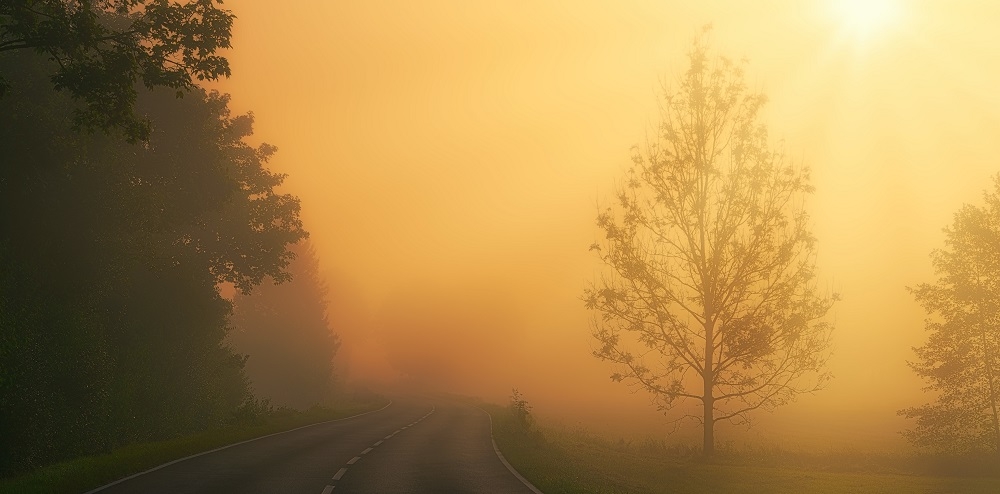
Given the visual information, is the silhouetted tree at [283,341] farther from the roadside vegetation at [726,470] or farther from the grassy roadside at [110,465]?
the roadside vegetation at [726,470]

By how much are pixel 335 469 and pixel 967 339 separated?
32.0 meters

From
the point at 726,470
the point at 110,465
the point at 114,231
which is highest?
the point at 114,231

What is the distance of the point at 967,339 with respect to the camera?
35000 mm

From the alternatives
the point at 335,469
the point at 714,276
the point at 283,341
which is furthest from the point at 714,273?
the point at 283,341

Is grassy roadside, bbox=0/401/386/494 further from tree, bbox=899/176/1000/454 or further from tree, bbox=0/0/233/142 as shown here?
tree, bbox=899/176/1000/454

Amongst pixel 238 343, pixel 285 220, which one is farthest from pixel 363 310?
pixel 285 220

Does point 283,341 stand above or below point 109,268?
above

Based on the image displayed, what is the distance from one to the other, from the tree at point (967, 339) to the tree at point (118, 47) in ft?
115

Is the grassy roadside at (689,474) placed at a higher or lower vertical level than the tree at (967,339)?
lower

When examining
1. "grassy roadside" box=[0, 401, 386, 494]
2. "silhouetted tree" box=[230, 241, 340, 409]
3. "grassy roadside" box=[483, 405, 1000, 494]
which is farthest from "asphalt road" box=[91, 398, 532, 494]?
"silhouetted tree" box=[230, 241, 340, 409]

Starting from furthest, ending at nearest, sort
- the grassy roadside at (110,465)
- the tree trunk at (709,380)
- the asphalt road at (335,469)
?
1. the tree trunk at (709,380)
2. the asphalt road at (335,469)
3. the grassy roadside at (110,465)

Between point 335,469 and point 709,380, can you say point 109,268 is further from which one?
point 709,380

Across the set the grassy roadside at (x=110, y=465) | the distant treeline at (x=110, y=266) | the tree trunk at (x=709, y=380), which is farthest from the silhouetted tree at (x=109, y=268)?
the tree trunk at (x=709, y=380)

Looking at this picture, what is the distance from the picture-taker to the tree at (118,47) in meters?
15.1
